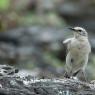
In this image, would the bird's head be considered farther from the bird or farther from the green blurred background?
the green blurred background

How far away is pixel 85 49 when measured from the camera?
39.8 ft

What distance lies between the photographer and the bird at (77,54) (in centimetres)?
1216

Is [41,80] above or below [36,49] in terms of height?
below

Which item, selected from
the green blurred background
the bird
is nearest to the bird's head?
the bird

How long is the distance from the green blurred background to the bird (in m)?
4.21

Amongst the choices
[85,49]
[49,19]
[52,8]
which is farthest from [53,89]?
[52,8]

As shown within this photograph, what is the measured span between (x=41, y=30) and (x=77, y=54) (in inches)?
456

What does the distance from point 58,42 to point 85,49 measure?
32.9 ft

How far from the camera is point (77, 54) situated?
1220 centimetres

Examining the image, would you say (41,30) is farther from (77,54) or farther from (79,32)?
(77,54)

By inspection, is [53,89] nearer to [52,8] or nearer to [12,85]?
[12,85]

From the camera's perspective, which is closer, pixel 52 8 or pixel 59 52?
pixel 59 52

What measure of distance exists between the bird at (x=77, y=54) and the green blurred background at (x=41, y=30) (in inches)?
166

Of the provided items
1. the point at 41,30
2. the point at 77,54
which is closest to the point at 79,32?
the point at 77,54
